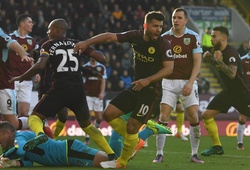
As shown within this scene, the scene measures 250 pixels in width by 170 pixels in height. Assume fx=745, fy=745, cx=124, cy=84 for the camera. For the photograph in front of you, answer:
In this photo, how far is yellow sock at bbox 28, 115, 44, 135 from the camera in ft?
37.0

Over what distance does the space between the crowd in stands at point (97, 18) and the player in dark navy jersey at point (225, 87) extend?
11.1 m

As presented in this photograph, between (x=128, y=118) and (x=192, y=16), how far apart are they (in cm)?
2276

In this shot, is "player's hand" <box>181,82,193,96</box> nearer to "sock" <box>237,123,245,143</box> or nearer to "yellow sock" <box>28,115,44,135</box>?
"yellow sock" <box>28,115,44,135</box>

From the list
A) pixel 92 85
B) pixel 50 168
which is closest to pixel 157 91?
pixel 50 168

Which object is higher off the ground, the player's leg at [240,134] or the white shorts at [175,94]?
the white shorts at [175,94]

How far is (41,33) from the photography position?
86.8 ft

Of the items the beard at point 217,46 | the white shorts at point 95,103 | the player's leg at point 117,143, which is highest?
the beard at point 217,46

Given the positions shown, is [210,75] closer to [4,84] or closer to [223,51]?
[223,51]

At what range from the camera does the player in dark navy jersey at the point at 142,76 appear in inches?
442

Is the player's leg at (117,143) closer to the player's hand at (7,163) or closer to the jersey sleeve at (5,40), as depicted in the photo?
the player's hand at (7,163)

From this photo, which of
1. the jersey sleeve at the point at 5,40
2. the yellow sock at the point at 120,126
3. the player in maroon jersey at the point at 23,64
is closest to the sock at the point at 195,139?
the yellow sock at the point at 120,126

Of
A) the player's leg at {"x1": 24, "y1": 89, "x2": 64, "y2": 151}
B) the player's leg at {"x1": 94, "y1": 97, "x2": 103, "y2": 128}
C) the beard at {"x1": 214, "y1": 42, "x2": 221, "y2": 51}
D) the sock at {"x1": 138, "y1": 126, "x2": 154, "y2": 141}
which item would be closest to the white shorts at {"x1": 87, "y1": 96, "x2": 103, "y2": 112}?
the player's leg at {"x1": 94, "y1": 97, "x2": 103, "y2": 128}

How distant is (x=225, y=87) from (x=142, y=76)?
416 cm

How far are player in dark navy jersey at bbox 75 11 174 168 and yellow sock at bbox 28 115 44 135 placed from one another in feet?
3.48
